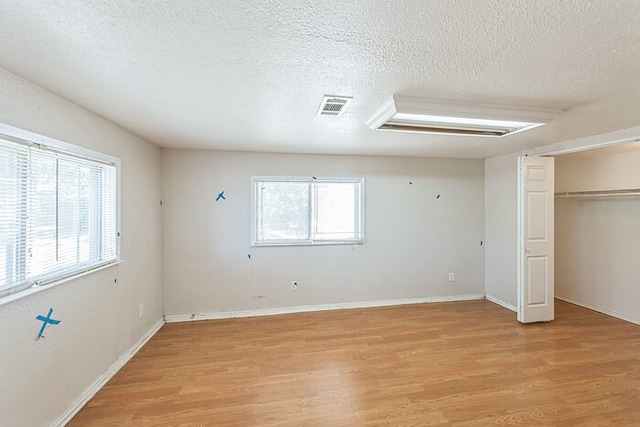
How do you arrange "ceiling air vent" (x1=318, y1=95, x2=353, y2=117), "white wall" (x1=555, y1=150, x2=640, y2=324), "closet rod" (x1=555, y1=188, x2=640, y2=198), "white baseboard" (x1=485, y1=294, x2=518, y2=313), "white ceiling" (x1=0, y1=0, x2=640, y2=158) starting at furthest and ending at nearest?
1. "white baseboard" (x1=485, y1=294, x2=518, y2=313)
2. "white wall" (x1=555, y1=150, x2=640, y2=324)
3. "closet rod" (x1=555, y1=188, x2=640, y2=198)
4. "ceiling air vent" (x1=318, y1=95, x2=353, y2=117)
5. "white ceiling" (x1=0, y1=0, x2=640, y2=158)

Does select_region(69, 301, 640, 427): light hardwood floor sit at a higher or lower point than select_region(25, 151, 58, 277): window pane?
lower

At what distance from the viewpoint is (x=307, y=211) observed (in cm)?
378

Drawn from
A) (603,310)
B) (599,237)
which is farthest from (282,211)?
(603,310)

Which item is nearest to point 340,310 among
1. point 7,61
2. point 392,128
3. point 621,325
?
point 392,128

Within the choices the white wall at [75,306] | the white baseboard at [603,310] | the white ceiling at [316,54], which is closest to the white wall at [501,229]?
the white baseboard at [603,310]

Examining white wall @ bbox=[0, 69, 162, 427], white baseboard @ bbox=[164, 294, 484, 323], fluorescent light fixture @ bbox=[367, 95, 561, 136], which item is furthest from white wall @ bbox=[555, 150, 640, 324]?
white wall @ bbox=[0, 69, 162, 427]

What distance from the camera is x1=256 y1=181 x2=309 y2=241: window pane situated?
3.66m

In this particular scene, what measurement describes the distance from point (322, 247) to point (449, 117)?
2.39 meters

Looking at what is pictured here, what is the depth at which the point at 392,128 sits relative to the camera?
2244 millimetres

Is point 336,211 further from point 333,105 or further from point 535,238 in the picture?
point 535,238

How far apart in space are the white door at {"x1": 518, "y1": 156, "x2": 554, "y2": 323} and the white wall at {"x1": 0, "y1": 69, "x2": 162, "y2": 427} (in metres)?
4.42

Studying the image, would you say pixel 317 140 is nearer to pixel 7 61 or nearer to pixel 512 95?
pixel 512 95

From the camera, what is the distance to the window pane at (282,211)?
3.66m

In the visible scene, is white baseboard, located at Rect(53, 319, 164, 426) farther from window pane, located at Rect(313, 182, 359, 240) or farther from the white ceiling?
window pane, located at Rect(313, 182, 359, 240)
